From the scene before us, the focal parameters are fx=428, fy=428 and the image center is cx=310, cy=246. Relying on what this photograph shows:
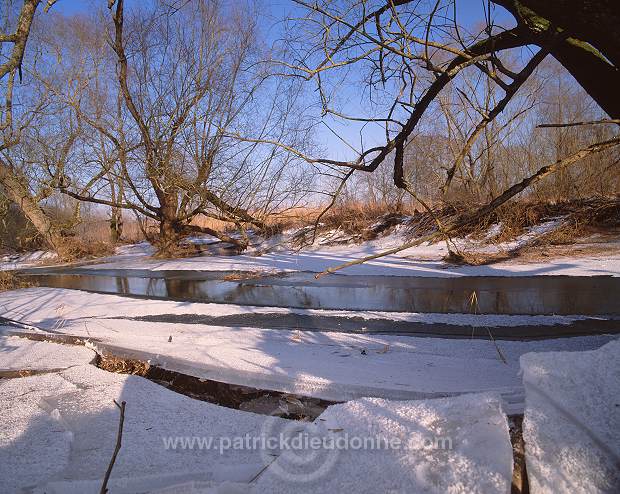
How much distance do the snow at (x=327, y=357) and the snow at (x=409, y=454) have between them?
64cm

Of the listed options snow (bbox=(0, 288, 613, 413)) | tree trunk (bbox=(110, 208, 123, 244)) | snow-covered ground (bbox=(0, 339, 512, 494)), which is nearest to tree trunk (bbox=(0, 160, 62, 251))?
tree trunk (bbox=(110, 208, 123, 244))

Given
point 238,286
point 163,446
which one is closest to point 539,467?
point 163,446

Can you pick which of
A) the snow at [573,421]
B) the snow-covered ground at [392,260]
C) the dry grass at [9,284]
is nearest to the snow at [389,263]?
the snow-covered ground at [392,260]

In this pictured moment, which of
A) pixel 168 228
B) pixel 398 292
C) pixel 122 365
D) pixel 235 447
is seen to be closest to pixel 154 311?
pixel 122 365

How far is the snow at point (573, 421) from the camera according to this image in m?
1.41

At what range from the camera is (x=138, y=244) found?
2530 cm

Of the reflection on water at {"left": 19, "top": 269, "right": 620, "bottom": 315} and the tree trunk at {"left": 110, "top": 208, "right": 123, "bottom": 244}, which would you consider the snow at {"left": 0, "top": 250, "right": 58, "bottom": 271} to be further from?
the reflection on water at {"left": 19, "top": 269, "right": 620, "bottom": 315}

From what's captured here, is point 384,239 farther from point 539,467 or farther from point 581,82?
point 539,467

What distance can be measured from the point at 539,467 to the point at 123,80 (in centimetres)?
1945

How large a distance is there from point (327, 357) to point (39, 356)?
10.0 ft

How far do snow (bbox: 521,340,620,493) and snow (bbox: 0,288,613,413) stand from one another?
0.47 m

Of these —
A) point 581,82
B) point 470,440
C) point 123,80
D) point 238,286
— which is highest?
point 123,80

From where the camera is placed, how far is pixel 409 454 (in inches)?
66.4

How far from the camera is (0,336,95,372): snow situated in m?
4.18
